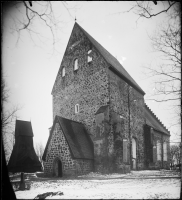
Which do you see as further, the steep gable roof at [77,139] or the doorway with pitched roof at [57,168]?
the doorway with pitched roof at [57,168]

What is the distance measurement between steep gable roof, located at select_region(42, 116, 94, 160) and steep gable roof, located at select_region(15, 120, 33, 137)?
8232mm

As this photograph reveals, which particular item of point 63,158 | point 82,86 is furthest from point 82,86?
point 63,158

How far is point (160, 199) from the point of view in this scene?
6227 millimetres

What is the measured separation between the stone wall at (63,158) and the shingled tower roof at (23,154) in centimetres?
836

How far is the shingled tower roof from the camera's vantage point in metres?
7.38

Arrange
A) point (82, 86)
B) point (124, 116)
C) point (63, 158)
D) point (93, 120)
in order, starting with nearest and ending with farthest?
point (63, 158) → point (93, 120) → point (82, 86) → point (124, 116)

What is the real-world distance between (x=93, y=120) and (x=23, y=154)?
39.8 ft

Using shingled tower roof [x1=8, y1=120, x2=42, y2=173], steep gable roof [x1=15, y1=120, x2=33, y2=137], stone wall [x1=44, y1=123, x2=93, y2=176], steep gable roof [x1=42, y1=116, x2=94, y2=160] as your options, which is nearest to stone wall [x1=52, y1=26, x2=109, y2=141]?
steep gable roof [x1=42, y1=116, x2=94, y2=160]

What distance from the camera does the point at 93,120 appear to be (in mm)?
19328

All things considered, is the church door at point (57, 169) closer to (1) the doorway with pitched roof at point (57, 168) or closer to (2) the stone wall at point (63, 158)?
(1) the doorway with pitched roof at point (57, 168)

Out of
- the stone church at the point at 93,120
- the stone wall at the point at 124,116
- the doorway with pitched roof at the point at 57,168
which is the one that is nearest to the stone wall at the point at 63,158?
the stone church at the point at 93,120

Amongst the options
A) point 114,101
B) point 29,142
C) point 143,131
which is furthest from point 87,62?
point 29,142

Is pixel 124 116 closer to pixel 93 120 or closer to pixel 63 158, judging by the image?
pixel 93 120

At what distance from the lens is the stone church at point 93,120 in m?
16.7
